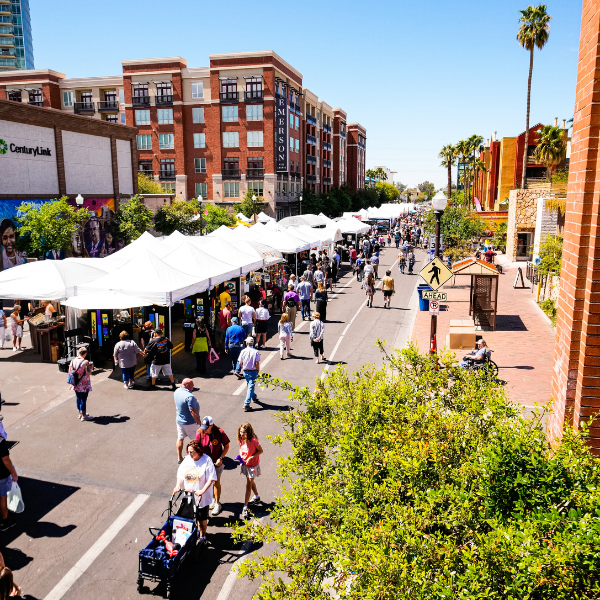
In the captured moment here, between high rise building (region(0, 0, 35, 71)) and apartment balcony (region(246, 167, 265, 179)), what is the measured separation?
91.9 metres

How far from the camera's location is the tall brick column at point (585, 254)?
402 centimetres

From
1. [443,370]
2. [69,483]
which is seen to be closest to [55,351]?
[69,483]

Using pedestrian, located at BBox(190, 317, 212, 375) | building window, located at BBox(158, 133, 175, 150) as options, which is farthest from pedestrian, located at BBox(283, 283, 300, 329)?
building window, located at BBox(158, 133, 175, 150)

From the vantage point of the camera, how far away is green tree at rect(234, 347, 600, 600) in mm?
2969

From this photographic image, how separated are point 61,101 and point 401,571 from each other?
80.8 m

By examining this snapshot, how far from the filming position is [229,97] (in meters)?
61.8

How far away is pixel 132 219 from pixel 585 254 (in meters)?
32.7

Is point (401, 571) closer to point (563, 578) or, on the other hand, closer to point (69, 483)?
point (563, 578)

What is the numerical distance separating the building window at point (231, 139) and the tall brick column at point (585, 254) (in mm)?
61388

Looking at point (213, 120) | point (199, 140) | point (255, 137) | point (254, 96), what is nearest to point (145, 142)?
point (199, 140)

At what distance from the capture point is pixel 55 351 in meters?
15.8

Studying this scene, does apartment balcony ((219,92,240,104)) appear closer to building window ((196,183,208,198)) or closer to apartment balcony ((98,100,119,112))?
building window ((196,183,208,198))

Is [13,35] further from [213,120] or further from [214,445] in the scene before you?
[214,445]

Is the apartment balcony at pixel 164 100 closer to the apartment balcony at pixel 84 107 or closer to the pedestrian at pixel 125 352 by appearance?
the apartment balcony at pixel 84 107
